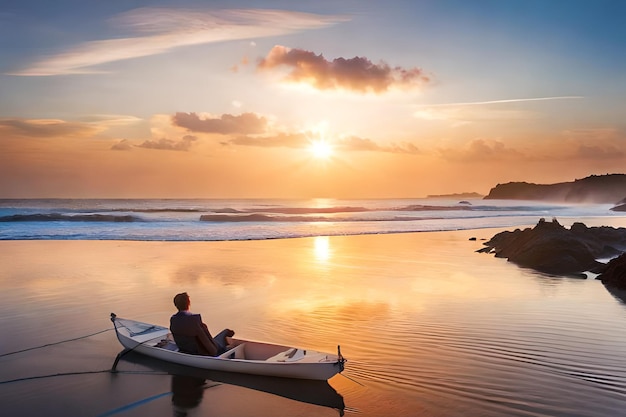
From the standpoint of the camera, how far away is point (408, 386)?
7469mm

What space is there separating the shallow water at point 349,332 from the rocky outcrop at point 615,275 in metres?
0.47

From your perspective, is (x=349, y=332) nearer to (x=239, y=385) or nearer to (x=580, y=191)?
(x=239, y=385)

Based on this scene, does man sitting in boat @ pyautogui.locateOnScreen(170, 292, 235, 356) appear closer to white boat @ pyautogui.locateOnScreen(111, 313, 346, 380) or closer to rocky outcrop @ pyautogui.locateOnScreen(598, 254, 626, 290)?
white boat @ pyautogui.locateOnScreen(111, 313, 346, 380)

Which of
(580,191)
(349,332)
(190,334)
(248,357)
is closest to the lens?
(190,334)

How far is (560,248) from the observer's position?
62.4 ft

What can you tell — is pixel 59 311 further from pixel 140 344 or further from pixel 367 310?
pixel 367 310

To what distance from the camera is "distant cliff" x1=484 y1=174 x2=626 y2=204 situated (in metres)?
145

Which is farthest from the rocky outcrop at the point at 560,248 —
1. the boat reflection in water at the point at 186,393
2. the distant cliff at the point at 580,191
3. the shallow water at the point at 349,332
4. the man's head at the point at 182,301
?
the distant cliff at the point at 580,191

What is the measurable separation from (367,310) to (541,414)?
598cm

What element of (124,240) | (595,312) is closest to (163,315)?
(595,312)

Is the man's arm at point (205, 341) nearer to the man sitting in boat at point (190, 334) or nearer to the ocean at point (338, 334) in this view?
the man sitting in boat at point (190, 334)

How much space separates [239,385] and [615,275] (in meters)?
12.7

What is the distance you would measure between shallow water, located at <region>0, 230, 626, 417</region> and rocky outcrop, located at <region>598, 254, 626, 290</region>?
0.47 m

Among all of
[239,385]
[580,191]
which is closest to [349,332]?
[239,385]
